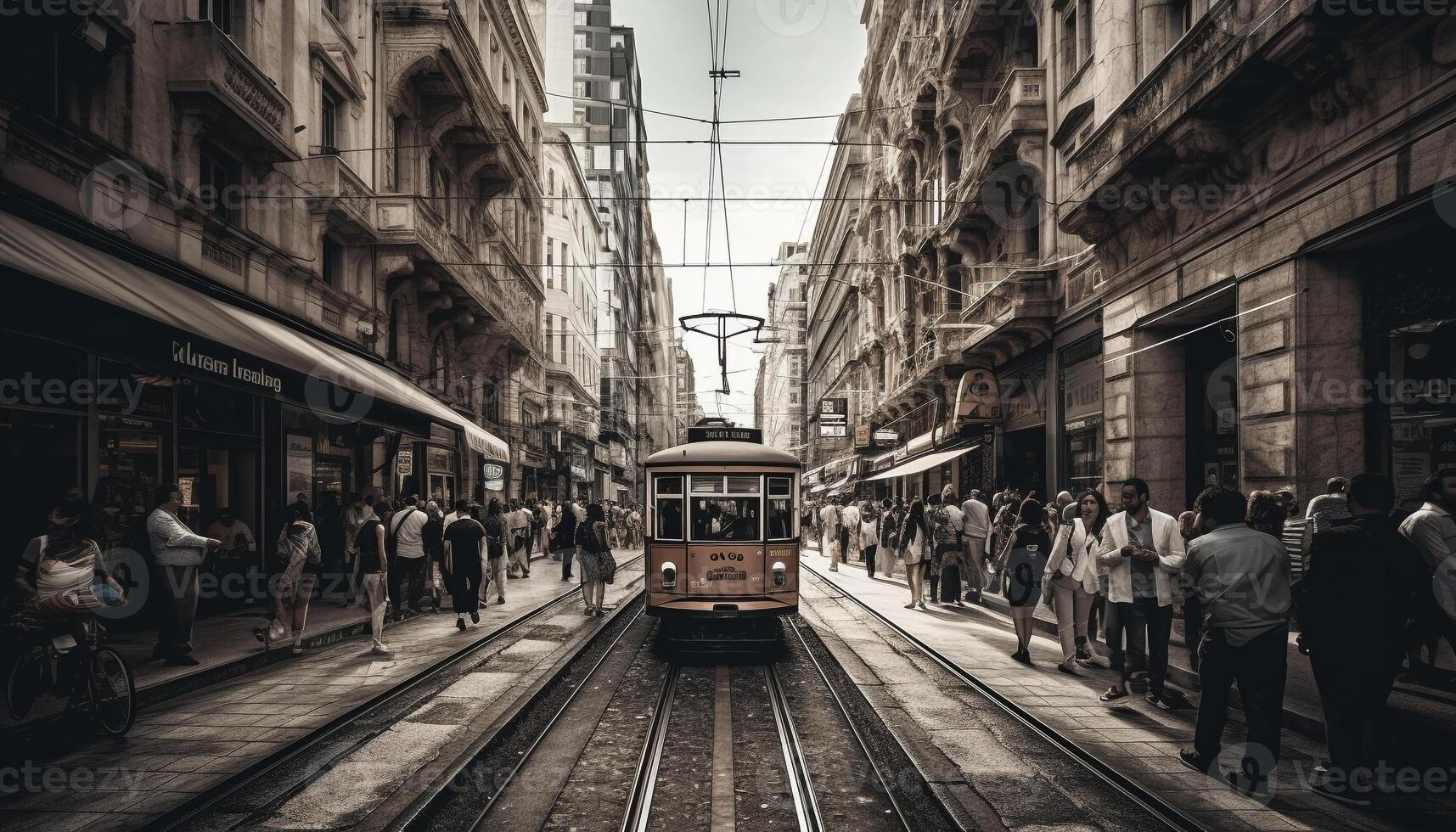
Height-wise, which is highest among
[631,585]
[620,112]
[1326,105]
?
[620,112]

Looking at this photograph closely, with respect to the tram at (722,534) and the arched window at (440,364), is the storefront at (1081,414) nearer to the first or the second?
the tram at (722,534)

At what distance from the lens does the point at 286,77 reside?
592 inches

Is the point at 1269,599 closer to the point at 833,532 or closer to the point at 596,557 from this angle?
the point at 596,557

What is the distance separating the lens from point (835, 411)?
1807 inches

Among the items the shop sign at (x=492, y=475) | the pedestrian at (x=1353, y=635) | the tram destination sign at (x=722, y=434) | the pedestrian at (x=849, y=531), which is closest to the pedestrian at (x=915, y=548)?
the tram destination sign at (x=722, y=434)

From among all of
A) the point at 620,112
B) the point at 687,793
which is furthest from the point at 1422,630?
the point at 620,112

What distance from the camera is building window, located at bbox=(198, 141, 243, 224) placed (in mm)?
12797

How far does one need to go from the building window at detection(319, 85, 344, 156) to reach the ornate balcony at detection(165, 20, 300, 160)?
11.3ft

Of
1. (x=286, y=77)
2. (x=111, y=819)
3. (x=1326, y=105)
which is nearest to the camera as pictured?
(x=111, y=819)

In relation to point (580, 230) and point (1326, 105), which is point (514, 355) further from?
point (1326, 105)

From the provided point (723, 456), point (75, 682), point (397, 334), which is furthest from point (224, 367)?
point (397, 334)

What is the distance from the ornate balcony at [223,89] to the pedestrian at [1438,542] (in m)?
13.6

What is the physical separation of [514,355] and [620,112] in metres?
47.0

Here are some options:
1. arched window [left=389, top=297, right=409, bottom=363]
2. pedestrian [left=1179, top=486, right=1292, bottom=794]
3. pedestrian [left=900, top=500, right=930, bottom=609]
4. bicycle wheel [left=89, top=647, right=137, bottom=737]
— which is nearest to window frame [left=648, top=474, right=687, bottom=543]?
pedestrian [left=900, top=500, right=930, bottom=609]
